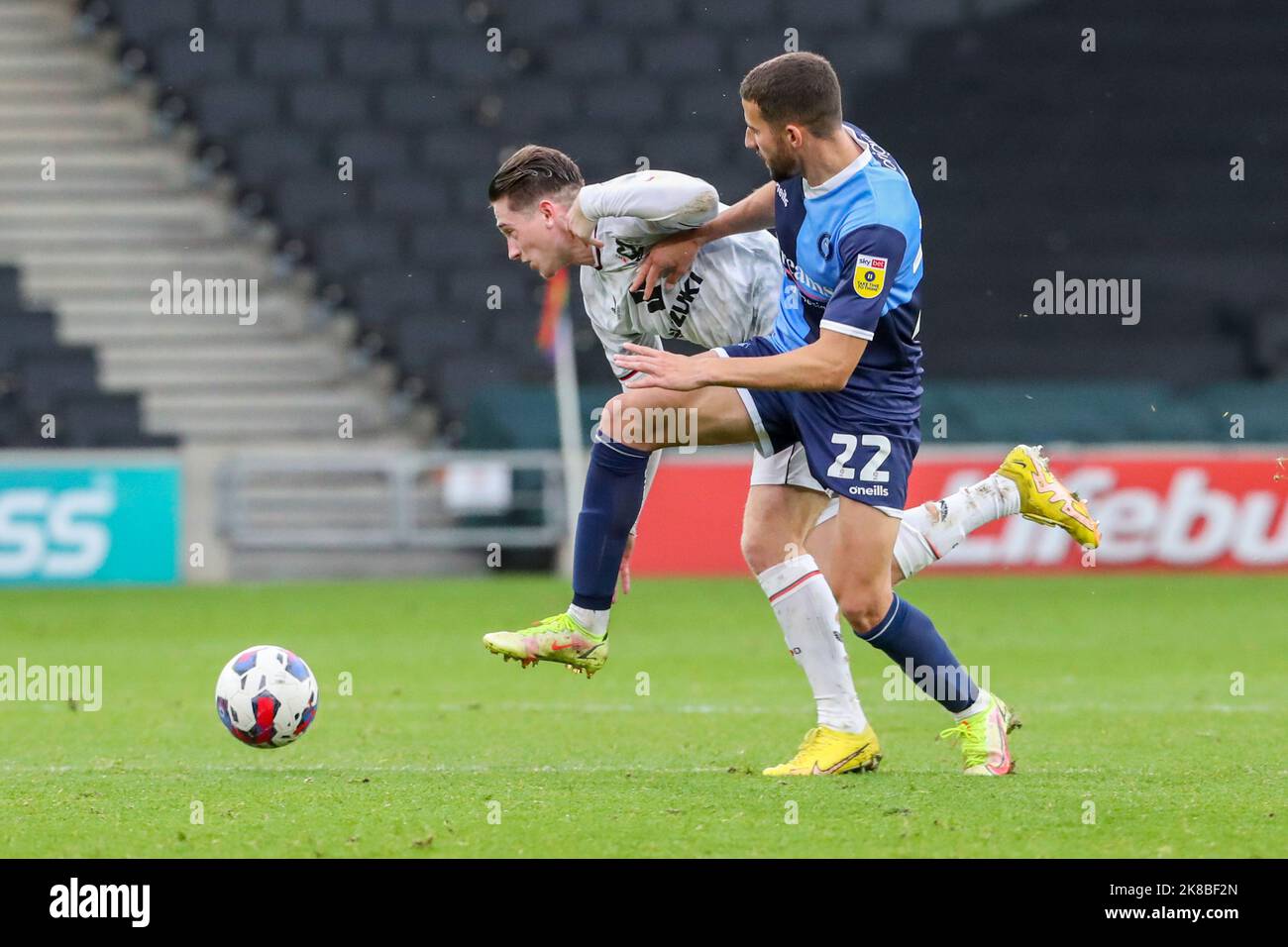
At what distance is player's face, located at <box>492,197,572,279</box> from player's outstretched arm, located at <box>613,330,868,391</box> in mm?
767

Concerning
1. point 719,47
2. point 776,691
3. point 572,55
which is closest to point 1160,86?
point 719,47

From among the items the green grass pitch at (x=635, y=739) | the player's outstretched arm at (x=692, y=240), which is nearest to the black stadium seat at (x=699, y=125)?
the green grass pitch at (x=635, y=739)

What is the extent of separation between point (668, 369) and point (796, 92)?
2.65ft

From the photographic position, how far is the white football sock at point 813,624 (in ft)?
18.3

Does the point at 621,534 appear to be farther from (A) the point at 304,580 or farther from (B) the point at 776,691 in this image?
(A) the point at 304,580

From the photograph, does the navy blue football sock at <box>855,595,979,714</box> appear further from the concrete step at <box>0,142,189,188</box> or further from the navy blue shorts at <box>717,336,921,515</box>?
the concrete step at <box>0,142,189,188</box>

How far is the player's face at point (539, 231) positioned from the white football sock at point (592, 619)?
3.28 ft

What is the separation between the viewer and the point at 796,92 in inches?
202

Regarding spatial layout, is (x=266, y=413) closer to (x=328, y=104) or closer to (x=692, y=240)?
(x=328, y=104)

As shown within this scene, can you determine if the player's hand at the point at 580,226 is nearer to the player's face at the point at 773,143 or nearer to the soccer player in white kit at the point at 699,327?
the soccer player in white kit at the point at 699,327

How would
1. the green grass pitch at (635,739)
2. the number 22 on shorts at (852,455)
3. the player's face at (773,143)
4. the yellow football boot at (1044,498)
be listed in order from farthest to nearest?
1. the yellow football boot at (1044,498)
2. the number 22 on shorts at (852,455)
3. the player's face at (773,143)
4. the green grass pitch at (635,739)

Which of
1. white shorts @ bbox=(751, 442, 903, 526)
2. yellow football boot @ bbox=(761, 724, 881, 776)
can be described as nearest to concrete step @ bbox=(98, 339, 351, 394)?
white shorts @ bbox=(751, 442, 903, 526)

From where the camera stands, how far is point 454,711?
7473 millimetres

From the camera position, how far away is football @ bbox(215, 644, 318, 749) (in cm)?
556
